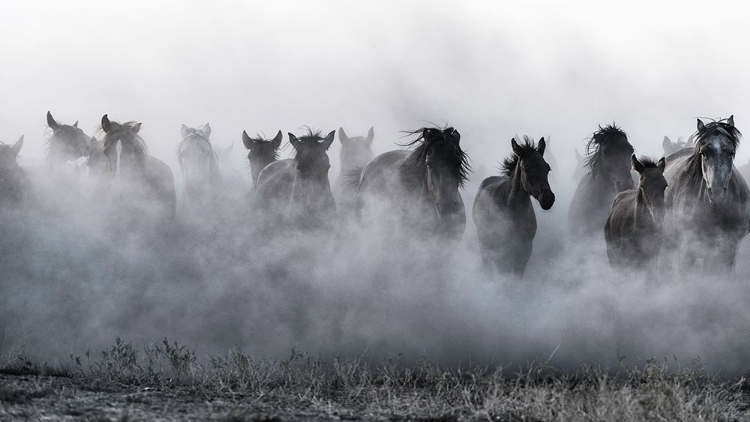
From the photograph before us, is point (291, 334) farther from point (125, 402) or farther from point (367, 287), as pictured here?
point (125, 402)

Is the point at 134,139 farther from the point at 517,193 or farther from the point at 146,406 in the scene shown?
the point at 146,406

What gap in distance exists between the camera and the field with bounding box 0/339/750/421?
22.5 ft

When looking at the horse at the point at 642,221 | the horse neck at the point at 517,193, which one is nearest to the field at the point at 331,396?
the horse at the point at 642,221

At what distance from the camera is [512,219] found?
12.3 m

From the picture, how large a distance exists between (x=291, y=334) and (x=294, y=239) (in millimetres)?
1999

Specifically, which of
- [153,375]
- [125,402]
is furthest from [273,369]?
[125,402]

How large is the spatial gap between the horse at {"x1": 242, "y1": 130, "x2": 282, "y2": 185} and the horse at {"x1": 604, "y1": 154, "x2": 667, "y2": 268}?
721 centimetres

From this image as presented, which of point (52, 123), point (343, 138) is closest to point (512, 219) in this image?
point (343, 138)

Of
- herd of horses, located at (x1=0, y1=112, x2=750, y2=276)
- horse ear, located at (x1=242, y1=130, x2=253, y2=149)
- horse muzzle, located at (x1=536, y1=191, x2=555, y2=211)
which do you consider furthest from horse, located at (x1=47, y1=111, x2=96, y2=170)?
horse muzzle, located at (x1=536, y1=191, x2=555, y2=211)

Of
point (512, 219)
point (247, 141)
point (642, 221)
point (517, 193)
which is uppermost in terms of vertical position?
point (247, 141)

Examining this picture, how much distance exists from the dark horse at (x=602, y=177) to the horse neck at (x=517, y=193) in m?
2.40

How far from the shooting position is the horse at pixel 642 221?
445 inches

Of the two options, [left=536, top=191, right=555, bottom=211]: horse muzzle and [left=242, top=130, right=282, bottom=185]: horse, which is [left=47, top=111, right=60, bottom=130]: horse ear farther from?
[left=536, top=191, right=555, bottom=211]: horse muzzle

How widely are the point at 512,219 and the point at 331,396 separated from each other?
16.1ft
